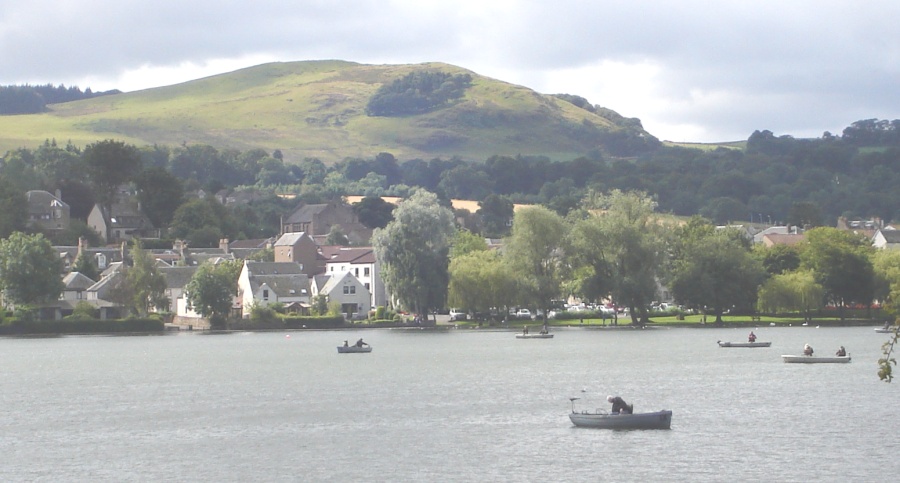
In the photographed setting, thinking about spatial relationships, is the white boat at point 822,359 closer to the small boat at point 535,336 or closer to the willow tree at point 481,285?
the small boat at point 535,336

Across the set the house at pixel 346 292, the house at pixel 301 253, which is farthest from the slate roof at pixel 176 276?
the house at pixel 346 292

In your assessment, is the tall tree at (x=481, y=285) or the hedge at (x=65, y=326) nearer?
the tall tree at (x=481, y=285)

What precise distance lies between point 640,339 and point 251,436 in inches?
2139

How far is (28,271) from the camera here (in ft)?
407

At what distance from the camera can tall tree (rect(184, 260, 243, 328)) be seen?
12744cm

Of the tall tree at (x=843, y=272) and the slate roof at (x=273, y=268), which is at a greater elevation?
the slate roof at (x=273, y=268)

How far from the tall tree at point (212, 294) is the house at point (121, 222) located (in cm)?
5468

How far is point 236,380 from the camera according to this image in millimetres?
73500

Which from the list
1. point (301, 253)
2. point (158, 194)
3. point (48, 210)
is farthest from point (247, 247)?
point (48, 210)

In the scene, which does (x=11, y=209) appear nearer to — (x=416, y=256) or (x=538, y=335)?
(x=416, y=256)

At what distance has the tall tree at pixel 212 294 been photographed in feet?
418

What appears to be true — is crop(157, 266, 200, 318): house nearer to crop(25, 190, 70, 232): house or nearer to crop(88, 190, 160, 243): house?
crop(88, 190, 160, 243): house

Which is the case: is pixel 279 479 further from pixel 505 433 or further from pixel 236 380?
pixel 236 380

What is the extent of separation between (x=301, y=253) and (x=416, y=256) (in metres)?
41.2
